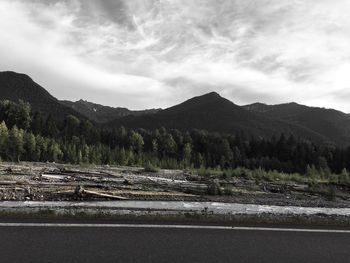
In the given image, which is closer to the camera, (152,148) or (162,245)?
(162,245)

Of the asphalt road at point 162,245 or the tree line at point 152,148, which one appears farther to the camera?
the tree line at point 152,148

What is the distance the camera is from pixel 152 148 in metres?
151

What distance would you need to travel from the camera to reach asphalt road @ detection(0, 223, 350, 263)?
21.7 feet

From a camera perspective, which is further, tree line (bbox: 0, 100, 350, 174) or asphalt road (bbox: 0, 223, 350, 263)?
tree line (bbox: 0, 100, 350, 174)

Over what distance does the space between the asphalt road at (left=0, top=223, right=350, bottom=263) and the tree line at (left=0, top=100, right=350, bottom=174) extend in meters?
92.4

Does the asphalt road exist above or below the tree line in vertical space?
below

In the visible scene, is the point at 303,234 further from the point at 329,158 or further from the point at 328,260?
the point at 329,158

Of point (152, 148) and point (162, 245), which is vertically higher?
point (152, 148)

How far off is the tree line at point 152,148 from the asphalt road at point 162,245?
92414 millimetres

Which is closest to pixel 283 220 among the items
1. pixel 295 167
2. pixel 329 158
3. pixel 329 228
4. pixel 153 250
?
pixel 329 228

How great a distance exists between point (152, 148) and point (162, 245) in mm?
143904

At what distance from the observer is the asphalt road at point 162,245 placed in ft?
21.7

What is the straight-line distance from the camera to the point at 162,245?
735 cm

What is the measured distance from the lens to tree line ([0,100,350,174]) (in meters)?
103
